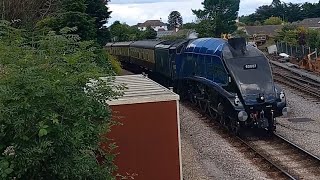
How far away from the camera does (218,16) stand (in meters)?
66.9

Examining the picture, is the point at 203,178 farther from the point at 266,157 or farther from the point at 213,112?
the point at 213,112

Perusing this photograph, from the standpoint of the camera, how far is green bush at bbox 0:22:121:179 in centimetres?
588

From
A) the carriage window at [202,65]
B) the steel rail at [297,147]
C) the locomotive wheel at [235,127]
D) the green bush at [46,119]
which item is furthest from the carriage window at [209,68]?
the green bush at [46,119]

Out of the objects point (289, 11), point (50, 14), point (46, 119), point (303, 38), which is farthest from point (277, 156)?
point (289, 11)

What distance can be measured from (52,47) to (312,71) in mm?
31704

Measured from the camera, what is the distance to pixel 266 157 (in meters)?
14.2

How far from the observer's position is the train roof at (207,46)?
18197 mm

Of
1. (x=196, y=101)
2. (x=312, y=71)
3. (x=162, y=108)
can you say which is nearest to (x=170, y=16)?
(x=312, y=71)

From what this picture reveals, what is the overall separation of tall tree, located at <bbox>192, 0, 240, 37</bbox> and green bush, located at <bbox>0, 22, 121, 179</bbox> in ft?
188

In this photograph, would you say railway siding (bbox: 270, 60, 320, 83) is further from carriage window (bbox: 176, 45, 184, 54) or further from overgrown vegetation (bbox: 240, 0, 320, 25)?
overgrown vegetation (bbox: 240, 0, 320, 25)

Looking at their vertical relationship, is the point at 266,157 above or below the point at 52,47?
below

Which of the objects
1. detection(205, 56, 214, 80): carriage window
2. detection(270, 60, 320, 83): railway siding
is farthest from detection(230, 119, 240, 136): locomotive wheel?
detection(270, 60, 320, 83): railway siding

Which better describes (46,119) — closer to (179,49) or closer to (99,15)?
(179,49)

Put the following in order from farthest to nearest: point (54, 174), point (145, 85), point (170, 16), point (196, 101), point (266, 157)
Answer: point (170, 16) → point (196, 101) → point (266, 157) → point (145, 85) → point (54, 174)
